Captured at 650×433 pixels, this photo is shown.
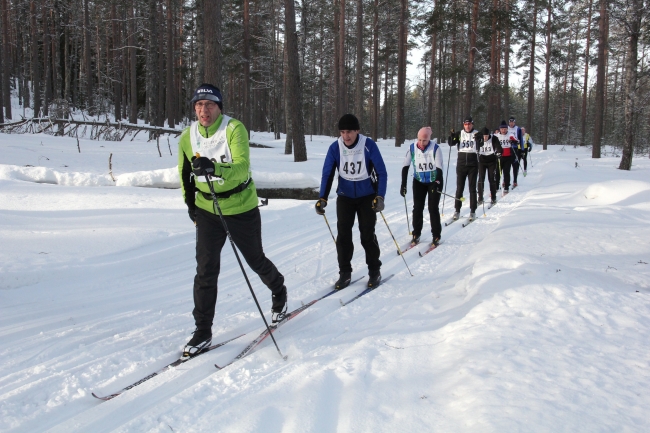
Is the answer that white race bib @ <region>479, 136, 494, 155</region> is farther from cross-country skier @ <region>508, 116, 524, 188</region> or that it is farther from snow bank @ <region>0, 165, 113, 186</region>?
snow bank @ <region>0, 165, 113, 186</region>

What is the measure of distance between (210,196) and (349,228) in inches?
89.8

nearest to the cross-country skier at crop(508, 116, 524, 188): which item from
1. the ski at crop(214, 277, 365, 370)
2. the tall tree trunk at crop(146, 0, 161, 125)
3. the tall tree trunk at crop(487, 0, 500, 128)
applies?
the tall tree trunk at crop(487, 0, 500, 128)

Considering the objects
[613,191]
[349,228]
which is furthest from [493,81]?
[349,228]

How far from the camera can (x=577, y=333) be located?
326cm

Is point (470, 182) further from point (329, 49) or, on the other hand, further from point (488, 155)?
point (329, 49)

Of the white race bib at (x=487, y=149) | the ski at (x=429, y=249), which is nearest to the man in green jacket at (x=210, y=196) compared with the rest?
the ski at (x=429, y=249)

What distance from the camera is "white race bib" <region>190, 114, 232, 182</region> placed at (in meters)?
3.51

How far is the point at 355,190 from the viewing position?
5.34m

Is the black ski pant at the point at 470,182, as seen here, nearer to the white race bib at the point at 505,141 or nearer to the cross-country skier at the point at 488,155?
the cross-country skier at the point at 488,155

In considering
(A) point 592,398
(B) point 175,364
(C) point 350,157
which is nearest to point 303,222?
(C) point 350,157

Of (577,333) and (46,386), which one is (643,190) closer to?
(577,333)

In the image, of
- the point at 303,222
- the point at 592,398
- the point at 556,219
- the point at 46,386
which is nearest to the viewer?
the point at 592,398

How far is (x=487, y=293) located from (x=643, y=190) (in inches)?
342

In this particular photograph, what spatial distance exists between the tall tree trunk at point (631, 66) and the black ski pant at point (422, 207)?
1366cm
